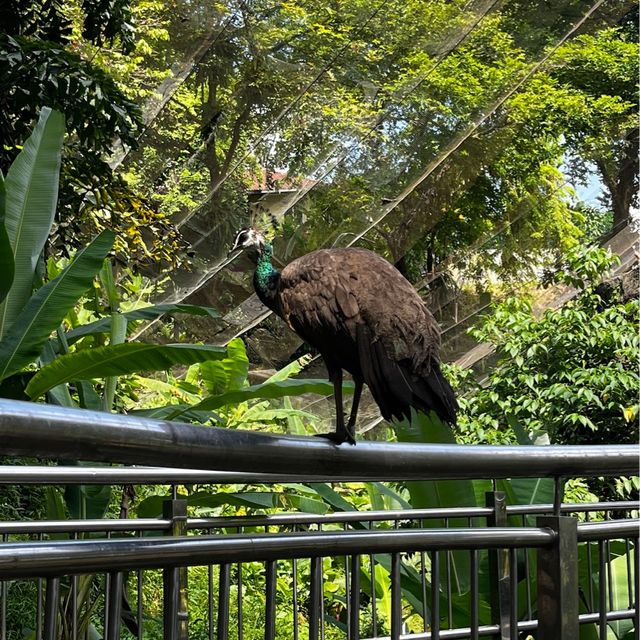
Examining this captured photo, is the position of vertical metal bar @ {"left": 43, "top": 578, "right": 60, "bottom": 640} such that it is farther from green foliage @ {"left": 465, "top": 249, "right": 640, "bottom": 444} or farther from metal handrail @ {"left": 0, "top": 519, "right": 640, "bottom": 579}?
green foliage @ {"left": 465, "top": 249, "right": 640, "bottom": 444}

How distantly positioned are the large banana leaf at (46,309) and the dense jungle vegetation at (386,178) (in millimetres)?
1624

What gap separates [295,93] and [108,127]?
4.24m

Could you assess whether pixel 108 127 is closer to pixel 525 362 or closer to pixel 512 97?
pixel 525 362

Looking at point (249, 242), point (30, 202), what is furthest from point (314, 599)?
point (30, 202)

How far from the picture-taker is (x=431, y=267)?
35.3 feet

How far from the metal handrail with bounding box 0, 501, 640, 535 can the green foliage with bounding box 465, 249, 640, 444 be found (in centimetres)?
500

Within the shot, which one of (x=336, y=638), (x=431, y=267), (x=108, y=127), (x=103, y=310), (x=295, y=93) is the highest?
(x=295, y=93)

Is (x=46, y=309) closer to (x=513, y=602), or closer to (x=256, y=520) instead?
(x=256, y=520)

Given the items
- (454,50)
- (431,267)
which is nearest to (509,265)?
(431,267)

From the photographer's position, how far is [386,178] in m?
9.53

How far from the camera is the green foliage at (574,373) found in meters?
7.74

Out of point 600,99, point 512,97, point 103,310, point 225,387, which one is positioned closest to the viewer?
point 225,387

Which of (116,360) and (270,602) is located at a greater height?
(116,360)

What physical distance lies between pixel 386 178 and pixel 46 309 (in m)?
6.15
